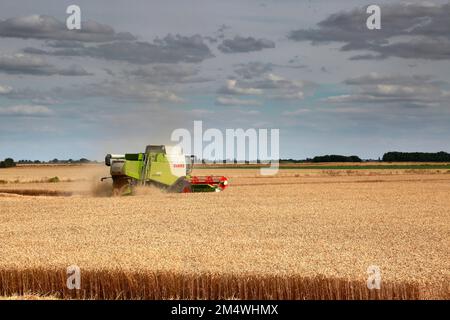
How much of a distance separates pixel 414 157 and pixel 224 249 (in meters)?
134

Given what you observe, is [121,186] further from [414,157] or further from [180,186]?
[414,157]

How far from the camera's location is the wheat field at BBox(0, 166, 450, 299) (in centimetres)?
1022

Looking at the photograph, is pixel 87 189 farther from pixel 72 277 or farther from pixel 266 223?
pixel 72 277

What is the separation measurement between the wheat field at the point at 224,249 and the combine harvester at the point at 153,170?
350cm

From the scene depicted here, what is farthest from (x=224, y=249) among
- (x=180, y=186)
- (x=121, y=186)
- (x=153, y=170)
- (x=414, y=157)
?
(x=414, y=157)

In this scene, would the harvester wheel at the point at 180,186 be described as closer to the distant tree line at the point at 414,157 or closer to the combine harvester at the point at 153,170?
the combine harvester at the point at 153,170

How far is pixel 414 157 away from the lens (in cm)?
14075

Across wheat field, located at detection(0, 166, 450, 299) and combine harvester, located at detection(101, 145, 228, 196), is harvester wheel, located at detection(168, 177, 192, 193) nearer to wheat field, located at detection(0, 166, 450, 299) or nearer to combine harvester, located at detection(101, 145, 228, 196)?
combine harvester, located at detection(101, 145, 228, 196)

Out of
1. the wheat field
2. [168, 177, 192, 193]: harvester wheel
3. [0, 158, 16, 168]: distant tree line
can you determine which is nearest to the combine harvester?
[168, 177, 192, 193]: harvester wheel

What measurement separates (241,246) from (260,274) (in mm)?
3413

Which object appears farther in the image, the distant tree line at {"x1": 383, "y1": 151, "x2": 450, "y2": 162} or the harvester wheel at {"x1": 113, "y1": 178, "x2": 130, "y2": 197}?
the distant tree line at {"x1": 383, "y1": 151, "x2": 450, "y2": 162}

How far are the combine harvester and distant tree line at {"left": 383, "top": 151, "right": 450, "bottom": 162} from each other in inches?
4663

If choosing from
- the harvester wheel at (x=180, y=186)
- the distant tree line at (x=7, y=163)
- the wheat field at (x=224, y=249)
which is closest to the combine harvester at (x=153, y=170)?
the harvester wheel at (x=180, y=186)

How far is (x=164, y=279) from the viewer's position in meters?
10.4
